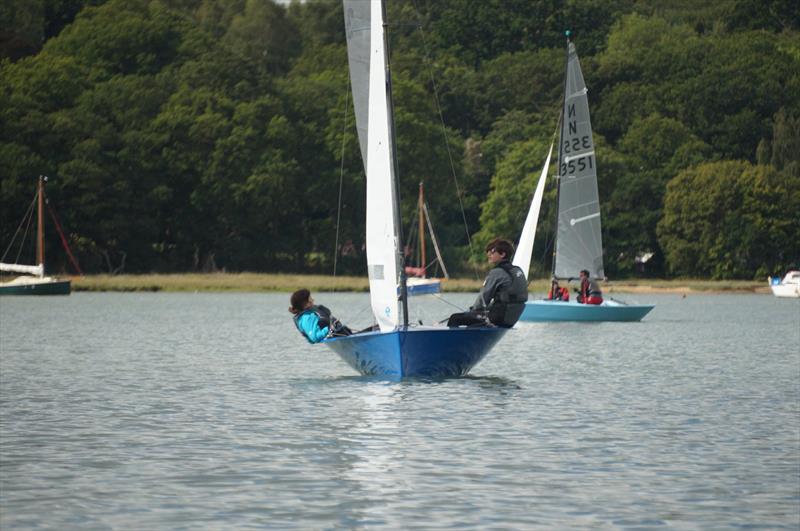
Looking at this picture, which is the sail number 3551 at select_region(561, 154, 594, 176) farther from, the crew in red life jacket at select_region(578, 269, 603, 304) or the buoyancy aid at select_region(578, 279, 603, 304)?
the buoyancy aid at select_region(578, 279, 603, 304)

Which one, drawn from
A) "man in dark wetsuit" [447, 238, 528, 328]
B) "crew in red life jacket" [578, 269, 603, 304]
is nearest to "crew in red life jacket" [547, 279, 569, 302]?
"crew in red life jacket" [578, 269, 603, 304]

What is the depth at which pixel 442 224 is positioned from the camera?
4596 inches

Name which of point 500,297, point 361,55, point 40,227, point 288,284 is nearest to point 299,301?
point 500,297

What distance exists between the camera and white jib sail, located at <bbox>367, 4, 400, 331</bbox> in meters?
27.3

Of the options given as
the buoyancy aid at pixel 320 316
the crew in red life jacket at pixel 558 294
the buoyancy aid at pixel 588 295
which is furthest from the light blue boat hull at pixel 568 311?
the buoyancy aid at pixel 320 316

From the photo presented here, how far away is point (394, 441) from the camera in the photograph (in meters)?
19.9

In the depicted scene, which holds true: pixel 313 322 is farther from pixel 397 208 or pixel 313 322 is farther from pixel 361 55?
pixel 361 55

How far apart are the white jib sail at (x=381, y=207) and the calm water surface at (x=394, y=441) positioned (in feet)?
4.86

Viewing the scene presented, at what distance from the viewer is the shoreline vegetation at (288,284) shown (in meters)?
97.3

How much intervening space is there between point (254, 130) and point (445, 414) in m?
86.8

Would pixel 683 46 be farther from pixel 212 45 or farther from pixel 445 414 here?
pixel 445 414

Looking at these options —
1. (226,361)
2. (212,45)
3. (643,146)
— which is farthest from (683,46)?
(226,361)

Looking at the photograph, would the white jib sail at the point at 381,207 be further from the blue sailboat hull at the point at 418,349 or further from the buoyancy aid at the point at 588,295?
the buoyancy aid at the point at 588,295

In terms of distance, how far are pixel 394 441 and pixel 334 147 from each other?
91.8 m
